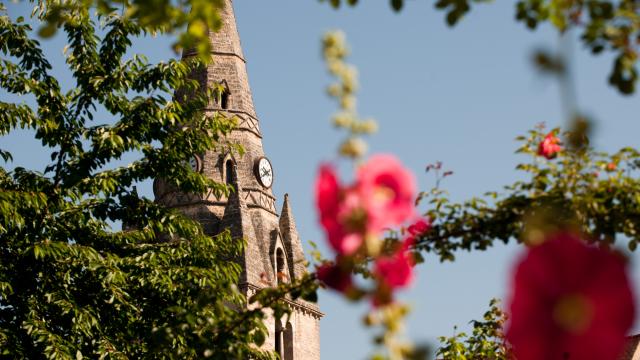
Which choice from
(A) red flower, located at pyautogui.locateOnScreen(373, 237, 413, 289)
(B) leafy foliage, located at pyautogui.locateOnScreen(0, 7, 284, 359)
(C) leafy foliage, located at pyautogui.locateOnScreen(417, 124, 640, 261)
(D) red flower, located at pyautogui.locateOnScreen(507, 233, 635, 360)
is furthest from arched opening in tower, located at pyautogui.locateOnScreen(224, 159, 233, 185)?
(D) red flower, located at pyautogui.locateOnScreen(507, 233, 635, 360)

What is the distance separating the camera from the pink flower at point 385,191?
2.09 metres

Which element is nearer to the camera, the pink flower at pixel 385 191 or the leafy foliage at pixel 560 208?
the pink flower at pixel 385 191

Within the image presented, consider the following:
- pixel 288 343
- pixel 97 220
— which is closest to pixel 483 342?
pixel 97 220

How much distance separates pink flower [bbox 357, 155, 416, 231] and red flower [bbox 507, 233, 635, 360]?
688 millimetres

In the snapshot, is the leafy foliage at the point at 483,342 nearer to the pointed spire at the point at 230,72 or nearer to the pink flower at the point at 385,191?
the pink flower at the point at 385,191

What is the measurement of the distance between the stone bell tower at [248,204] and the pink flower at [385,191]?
43.1m

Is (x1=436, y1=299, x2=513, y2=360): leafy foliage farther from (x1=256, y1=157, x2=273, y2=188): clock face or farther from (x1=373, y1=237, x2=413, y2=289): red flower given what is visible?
(x1=256, y1=157, x2=273, y2=188): clock face

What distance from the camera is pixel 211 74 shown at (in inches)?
1966

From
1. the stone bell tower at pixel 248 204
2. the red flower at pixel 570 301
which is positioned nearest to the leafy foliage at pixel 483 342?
the red flower at pixel 570 301

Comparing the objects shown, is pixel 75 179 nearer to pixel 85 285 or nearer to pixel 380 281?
pixel 85 285

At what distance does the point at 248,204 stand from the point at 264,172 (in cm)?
224

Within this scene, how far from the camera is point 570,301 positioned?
138 centimetres

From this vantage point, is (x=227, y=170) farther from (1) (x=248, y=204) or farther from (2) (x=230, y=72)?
(2) (x=230, y=72)

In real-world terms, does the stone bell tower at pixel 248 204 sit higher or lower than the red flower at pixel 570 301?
higher
